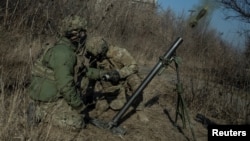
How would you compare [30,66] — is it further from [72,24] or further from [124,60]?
[124,60]

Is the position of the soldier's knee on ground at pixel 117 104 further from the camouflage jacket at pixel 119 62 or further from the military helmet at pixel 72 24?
the military helmet at pixel 72 24

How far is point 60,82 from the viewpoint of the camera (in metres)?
4.61

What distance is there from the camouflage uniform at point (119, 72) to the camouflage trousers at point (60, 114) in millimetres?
1144

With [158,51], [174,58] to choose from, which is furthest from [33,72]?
[158,51]

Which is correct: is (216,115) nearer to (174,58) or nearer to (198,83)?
(198,83)

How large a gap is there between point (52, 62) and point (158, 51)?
9.78 m

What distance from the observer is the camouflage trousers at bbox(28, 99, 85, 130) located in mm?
4770

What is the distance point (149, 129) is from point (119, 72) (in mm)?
906

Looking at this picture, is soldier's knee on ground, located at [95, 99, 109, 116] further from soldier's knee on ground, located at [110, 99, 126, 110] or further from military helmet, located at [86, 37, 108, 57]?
military helmet, located at [86, 37, 108, 57]

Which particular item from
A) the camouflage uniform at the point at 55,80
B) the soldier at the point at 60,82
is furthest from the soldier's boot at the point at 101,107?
the camouflage uniform at the point at 55,80

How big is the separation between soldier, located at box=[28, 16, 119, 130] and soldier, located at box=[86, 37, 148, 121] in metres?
0.75

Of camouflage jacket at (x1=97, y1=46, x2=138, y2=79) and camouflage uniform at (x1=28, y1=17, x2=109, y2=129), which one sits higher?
camouflage uniform at (x1=28, y1=17, x2=109, y2=129)

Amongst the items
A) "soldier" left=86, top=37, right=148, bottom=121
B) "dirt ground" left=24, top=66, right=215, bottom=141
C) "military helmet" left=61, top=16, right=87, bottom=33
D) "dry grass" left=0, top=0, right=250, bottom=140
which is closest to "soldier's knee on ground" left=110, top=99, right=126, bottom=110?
"soldier" left=86, top=37, right=148, bottom=121

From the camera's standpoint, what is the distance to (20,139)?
13.1ft
